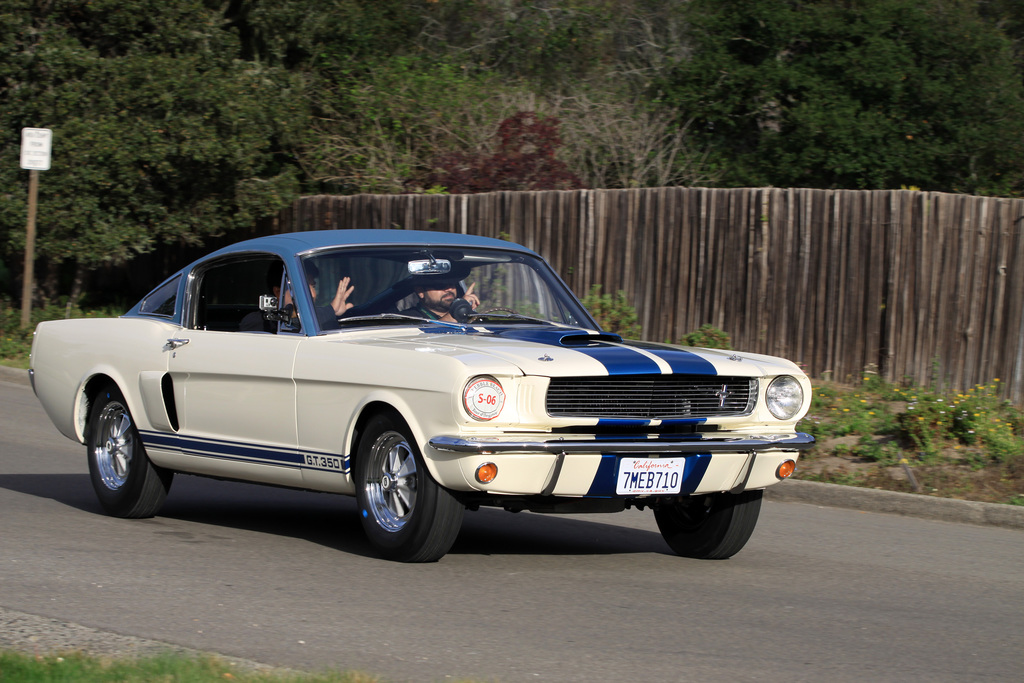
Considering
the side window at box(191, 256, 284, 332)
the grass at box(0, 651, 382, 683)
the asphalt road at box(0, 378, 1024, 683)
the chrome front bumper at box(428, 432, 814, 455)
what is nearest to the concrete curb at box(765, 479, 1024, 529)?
the asphalt road at box(0, 378, 1024, 683)

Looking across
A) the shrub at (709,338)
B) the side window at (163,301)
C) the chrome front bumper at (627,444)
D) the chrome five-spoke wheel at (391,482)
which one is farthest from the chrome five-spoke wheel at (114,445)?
the shrub at (709,338)

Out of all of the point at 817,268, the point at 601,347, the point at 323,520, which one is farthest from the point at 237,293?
the point at 817,268

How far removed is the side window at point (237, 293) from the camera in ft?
24.9

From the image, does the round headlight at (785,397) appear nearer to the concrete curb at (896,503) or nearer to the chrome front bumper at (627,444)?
the chrome front bumper at (627,444)

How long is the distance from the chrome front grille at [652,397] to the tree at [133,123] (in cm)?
1450

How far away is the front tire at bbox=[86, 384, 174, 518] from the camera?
26.3 ft

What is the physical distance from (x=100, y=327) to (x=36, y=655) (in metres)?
4.26

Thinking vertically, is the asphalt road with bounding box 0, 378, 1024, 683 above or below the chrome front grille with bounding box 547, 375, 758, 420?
below

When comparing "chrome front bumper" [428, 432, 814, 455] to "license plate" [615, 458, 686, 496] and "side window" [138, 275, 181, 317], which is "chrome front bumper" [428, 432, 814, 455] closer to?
"license plate" [615, 458, 686, 496]

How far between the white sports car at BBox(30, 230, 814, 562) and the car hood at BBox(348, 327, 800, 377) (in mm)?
17

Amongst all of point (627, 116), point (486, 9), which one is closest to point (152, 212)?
point (627, 116)

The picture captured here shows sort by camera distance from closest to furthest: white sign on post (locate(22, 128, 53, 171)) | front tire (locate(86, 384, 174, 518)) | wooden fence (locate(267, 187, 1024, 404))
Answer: front tire (locate(86, 384, 174, 518))
wooden fence (locate(267, 187, 1024, 404))
white sign on post (locate(22, 128, 53, 171))

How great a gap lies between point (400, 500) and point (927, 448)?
223 inches

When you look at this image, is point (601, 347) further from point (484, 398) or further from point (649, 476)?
point (484, 398)
